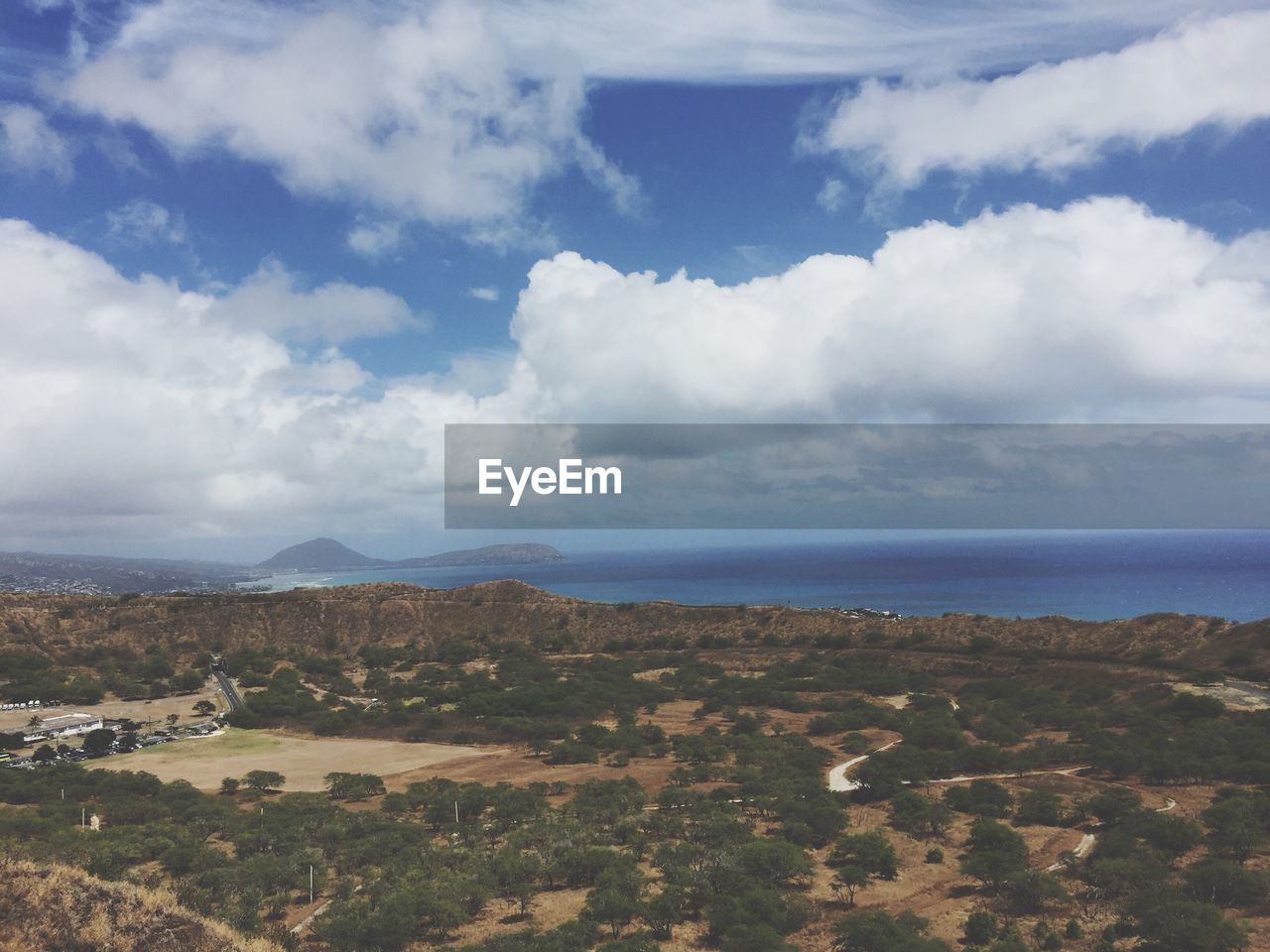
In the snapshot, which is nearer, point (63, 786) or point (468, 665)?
point (63, 786)

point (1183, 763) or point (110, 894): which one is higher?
point (110, 894)

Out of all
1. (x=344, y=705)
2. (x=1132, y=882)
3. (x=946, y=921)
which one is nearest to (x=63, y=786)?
(x=344, y=705)

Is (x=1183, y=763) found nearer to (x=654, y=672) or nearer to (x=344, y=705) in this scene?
(x=654, y=672)

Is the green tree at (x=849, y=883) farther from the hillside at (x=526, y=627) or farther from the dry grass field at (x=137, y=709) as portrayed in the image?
the dry grass field at (x=137, y=709)

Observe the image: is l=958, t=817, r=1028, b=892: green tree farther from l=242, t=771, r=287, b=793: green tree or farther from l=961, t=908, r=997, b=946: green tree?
l=242, t=771, r=287, b=793: green tree

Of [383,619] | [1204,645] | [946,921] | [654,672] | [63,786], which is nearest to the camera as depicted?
[946,921]

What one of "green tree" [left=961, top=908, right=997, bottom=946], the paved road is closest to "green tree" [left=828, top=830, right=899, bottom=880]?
"green tree" [left=961, top=908, right=997, bottom=946]

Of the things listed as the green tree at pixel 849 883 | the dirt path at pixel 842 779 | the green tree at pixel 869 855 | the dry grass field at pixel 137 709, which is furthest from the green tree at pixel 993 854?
the dry grass field at pixel 137 709
